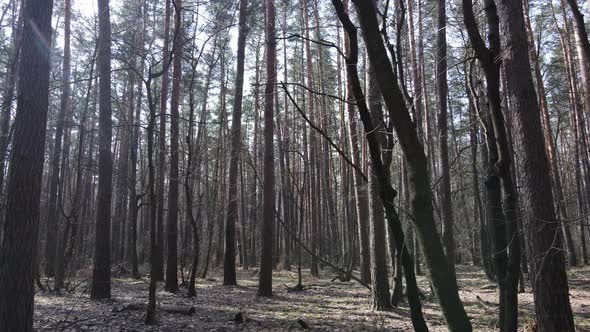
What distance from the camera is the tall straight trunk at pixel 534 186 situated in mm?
4930

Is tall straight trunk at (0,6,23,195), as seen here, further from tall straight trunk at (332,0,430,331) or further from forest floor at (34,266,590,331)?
tall straight trunk at (332,0,430,331)

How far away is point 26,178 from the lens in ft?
16.8

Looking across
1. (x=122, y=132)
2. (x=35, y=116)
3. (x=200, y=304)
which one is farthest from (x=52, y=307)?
(x=122, y=132)

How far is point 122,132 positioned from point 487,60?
24147 mm

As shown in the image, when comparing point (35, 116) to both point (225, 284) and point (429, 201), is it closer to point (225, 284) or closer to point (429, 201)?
point (429, 201)

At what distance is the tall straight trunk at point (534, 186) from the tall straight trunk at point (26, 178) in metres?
5.86

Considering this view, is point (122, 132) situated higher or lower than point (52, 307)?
higher

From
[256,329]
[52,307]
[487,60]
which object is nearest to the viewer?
[487,60]

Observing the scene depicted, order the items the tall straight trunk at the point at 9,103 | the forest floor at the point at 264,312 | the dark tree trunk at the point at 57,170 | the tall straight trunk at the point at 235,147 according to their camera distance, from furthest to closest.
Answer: the tall straight trunk at the point at 235,147
the dark tree trunk at the point at 57,170
the tall straight trunk at the point at 9,103
the forest floor at the point at 264,312

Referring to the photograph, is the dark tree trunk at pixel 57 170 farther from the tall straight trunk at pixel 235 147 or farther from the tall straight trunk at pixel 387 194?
the tall straight trunk at pixel 387 194

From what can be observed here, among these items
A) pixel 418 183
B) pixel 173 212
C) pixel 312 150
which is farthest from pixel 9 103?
pixel 312 150

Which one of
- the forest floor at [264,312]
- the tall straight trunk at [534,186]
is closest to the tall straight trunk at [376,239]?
the forest floor at [264,312]

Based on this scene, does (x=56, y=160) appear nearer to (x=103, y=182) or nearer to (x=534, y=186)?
(x=103, y=182)

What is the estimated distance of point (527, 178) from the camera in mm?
5164
